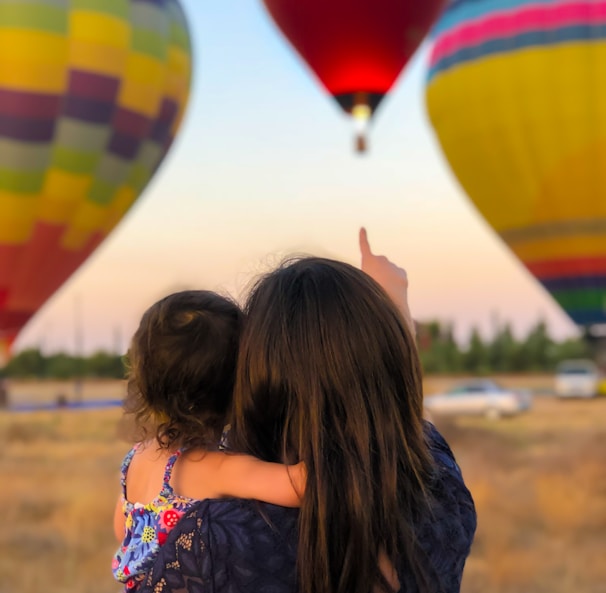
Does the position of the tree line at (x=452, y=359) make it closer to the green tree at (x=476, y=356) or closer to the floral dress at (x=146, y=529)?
the green tree at (x=476, y=356)

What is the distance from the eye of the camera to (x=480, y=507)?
629 centimetres

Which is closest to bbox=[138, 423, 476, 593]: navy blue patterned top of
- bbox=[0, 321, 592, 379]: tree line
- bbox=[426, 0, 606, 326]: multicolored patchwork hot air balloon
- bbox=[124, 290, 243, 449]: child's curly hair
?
bbox=[124, 290, 243, 449]: child's curly hair

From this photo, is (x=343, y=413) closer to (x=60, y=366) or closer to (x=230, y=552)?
(x=230, y=552)

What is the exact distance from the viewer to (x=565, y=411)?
44.8ft

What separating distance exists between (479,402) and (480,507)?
26.9ft

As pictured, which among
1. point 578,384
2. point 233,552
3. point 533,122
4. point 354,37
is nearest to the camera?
point 233,552

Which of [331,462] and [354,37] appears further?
[354,37]

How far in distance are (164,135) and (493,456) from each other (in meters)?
5.39

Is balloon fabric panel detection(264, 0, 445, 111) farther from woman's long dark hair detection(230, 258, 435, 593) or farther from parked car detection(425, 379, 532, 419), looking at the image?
woman's long dark hair detection(230, 258, 435, 593)

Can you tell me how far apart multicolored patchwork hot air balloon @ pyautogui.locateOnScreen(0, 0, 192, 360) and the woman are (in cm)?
959

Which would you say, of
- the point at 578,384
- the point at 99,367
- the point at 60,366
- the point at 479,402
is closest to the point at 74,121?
the point at 479,402

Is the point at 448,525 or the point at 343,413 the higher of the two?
the point at 343,413

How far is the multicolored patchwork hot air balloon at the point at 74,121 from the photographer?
9.87m

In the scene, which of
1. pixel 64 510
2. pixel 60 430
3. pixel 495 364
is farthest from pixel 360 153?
pixel 495 364
